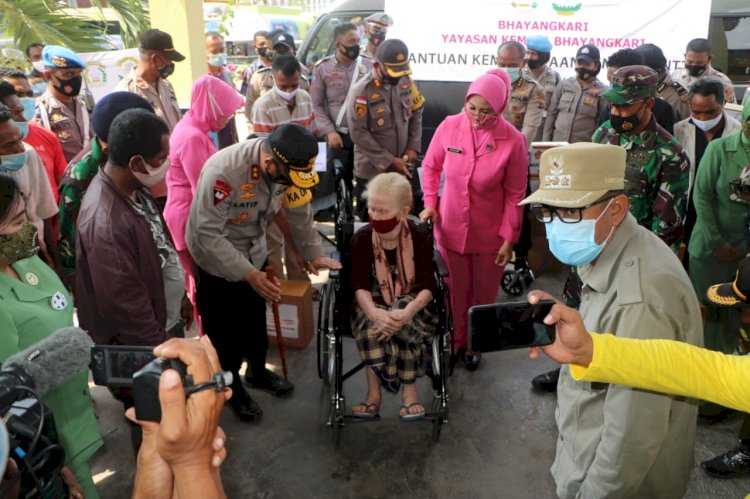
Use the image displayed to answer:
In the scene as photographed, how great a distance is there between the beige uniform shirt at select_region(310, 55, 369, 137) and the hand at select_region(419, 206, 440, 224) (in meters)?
1.90

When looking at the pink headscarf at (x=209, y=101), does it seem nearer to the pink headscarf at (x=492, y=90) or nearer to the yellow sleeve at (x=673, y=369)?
the pink headscarf at (x=492, y=90)

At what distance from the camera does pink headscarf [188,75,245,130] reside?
325 centimetres

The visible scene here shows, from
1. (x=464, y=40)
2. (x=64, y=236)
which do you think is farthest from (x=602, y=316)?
(x=464, y=40)

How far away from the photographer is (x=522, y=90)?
16.2ft

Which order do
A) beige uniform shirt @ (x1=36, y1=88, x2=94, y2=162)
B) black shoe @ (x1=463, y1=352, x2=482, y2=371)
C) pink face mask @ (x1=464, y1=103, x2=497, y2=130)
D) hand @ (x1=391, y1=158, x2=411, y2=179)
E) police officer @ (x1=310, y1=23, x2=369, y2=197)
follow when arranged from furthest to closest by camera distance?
police officer @ (x1=310, y1=23, x2=369, y2=197) < hand @ (x1=391, y1=158, x2=411, y2=179) < beige uniform shirt @ (x1=36, y1=88, x2=94, y2=162) < black shoe @ (x1=463, y1=352, x2=482, y2=371) < pink face mask @ (x1=464, y1=103, x2=497, y2=130)

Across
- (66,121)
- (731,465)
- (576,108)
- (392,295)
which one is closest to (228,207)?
(392,295)

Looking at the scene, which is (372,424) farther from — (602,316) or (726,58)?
(726,58)

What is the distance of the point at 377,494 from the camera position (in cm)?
260

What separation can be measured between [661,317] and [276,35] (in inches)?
234

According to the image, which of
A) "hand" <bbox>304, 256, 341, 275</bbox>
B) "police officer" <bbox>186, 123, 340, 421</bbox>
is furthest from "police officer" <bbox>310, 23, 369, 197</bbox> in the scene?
"police officer" <bbox>186, 123, 340, 421</bbox>

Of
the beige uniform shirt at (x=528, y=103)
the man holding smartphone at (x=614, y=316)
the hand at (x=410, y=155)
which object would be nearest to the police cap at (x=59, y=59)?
the hand at (x=410, y=155)

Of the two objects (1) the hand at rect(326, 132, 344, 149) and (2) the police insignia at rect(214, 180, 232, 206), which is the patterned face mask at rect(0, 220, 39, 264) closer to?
(2) the police insignia at rect(214, 180, 232, 206)

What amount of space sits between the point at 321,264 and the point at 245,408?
0.90m

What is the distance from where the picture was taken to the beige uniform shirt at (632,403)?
1.42 metres
